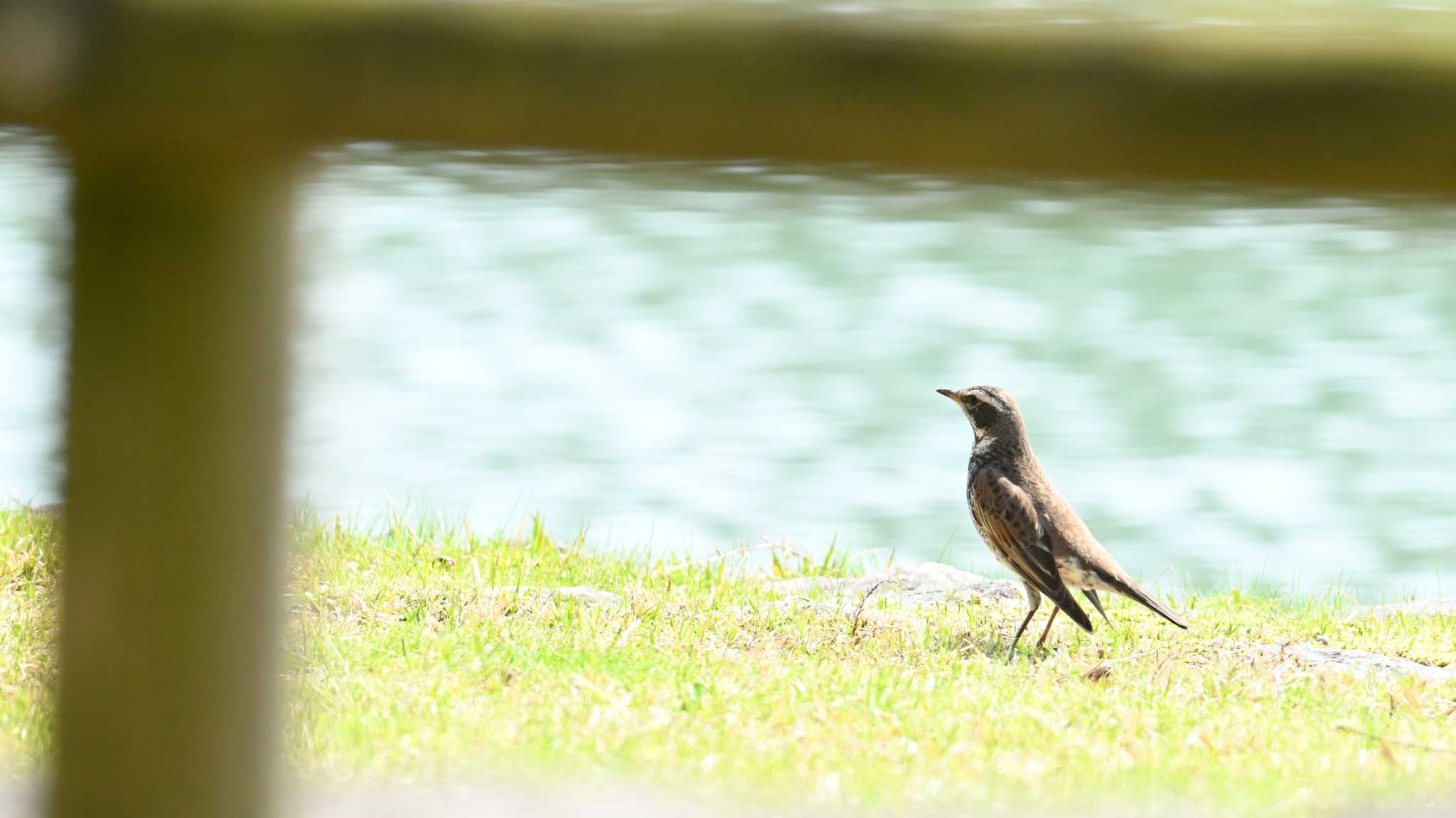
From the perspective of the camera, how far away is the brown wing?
13.0 ft

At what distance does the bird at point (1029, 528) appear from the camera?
13.3 ft

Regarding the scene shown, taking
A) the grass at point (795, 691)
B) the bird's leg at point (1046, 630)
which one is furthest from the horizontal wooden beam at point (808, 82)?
the bird's leg at point (1046, 630)

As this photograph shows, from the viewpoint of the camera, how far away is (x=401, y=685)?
10.6 feet

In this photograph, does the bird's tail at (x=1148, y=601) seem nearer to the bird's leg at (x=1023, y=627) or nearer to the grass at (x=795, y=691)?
the grass at (x=795, y=691)

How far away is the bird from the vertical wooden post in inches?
127

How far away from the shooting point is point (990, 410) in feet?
14.5

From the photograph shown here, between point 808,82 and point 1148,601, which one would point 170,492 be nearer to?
point 808,82

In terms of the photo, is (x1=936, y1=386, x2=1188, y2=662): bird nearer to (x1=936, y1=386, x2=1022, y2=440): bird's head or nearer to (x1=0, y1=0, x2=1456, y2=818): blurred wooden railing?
(x1=936, y1=386, x2=1022, y2=440): bird's head

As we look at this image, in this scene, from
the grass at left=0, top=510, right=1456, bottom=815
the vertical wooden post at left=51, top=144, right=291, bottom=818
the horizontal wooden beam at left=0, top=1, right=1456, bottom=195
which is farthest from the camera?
the grass at left=0, top=510, right=1456, bottom=815

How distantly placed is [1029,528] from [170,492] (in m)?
3.40

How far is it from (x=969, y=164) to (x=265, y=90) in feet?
1.36

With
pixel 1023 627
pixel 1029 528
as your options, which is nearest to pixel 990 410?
pixel 1029 528

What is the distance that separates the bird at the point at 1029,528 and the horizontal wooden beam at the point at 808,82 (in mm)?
3239

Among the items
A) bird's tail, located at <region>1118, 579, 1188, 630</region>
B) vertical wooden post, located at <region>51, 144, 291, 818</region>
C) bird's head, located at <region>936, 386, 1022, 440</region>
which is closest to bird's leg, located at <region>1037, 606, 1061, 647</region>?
bird's tail, located at <region>1118, 579, 1188, 630</region>
